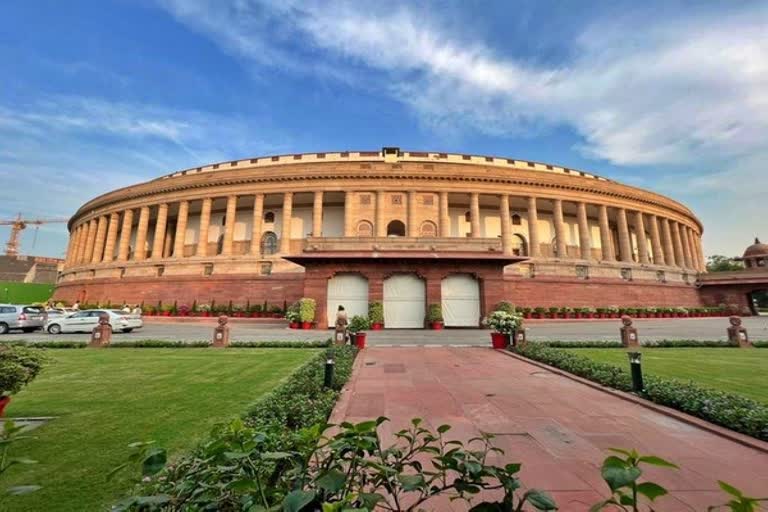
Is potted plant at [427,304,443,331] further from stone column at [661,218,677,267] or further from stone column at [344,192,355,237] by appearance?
stone column at [661,218,677,267]

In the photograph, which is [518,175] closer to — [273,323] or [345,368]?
[273,323]

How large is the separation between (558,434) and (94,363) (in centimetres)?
1254

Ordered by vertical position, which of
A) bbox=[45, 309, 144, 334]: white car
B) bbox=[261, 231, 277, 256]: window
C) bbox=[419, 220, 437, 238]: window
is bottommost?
bbox=[45, 309, 144, 334]: white car

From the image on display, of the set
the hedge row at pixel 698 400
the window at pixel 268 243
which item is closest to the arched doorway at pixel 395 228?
the window at pixel 268 243

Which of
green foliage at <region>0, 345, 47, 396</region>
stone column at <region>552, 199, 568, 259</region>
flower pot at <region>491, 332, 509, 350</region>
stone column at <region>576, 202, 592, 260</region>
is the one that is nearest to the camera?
green foliage at <region>0, 345, 47, 396</region>

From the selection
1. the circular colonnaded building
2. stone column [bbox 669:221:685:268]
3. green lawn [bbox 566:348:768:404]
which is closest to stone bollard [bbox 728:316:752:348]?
green lawn [bbox 566:348:768:404]

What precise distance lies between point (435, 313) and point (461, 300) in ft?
6.96

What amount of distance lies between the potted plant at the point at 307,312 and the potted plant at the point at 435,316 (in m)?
7.12

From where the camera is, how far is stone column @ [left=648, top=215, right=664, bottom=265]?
43.1 metres

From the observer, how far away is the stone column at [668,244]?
44.8m

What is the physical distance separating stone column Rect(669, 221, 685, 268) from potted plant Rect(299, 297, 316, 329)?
1936 inches

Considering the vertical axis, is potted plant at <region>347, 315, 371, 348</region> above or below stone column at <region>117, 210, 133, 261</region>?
below

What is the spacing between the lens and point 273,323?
28.6 metres

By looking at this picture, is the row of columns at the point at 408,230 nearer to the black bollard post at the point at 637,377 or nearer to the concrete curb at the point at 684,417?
the concrete curb at the point at 684,417
